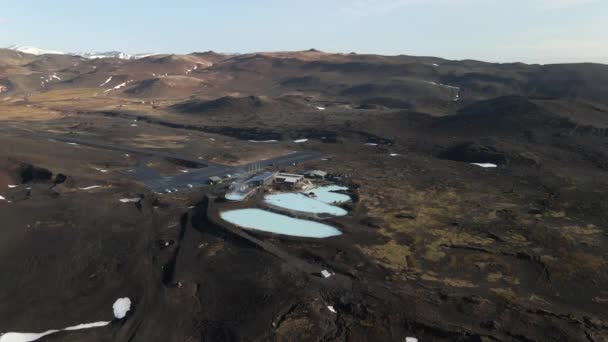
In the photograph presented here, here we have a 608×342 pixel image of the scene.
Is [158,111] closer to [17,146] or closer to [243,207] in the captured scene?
[17,146]

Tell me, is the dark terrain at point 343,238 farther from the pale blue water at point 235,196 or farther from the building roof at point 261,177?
the building roof at point 261,177

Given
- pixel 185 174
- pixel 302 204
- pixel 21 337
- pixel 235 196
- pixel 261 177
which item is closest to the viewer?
pixel 21 337

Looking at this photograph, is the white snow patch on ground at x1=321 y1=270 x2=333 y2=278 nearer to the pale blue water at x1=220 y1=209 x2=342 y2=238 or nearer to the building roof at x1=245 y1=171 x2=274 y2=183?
the pale blue water at x1=220 y1=209 x2=342 y2=238

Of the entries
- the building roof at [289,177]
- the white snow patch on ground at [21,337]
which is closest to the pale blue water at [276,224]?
the building roof at [289,177]

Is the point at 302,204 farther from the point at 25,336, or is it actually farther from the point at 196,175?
the point at 25,336

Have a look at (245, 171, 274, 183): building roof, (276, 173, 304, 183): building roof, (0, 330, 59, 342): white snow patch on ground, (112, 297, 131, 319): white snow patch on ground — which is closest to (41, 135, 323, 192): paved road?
(245, 171, 274, 183): building roof

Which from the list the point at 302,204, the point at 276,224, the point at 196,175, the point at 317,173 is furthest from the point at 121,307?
the point at 317,173
